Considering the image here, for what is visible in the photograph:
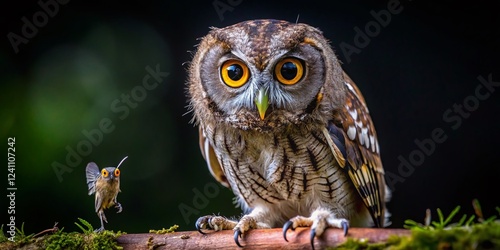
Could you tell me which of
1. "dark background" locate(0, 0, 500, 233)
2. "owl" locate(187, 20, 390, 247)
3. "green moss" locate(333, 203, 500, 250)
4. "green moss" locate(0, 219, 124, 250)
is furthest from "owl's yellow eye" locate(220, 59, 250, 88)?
"dark background" locate(0, 0, 500, 233)

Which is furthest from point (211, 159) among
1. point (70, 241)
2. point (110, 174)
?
point (70, 241)

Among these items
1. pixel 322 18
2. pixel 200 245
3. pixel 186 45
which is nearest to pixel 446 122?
pixel 322 18

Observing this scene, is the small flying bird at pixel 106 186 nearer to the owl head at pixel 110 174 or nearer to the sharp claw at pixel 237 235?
the owl head at pixel 110 174

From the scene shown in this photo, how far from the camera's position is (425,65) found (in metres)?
3.45

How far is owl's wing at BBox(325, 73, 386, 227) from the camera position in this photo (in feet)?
7.21

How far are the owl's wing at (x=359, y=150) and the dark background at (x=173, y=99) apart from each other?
39.1 inches

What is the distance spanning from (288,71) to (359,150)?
515 millimetres

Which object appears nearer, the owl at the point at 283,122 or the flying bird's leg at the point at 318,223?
the flying bird's leg at the point at 318,223

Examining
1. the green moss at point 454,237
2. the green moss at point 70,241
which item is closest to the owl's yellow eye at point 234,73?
the green moss at point 70,241

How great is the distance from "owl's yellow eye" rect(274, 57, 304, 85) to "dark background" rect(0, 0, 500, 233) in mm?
1404

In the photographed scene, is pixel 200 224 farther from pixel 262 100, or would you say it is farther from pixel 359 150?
pixel 359 150

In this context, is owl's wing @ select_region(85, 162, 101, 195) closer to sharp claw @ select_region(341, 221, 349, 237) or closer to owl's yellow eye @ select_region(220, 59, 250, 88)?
owl's yellow eye @ select_region(220, 59, 250, 88)

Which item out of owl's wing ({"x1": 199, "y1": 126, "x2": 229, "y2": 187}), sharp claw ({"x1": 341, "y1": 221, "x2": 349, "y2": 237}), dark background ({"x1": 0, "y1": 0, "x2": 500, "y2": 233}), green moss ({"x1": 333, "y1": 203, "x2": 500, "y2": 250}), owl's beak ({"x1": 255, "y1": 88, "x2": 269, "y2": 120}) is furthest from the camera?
dark background ({"x1": 0, "y1": 0, "x2": 500, "y2": 233})

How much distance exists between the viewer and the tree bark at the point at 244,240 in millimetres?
1753
